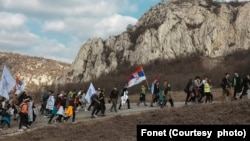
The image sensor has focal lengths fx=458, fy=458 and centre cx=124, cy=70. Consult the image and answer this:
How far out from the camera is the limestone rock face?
88525mm

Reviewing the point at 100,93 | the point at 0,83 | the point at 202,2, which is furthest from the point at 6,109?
the point at 202,2

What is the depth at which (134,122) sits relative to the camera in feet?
63.2

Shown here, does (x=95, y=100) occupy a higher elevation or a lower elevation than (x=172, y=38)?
lower

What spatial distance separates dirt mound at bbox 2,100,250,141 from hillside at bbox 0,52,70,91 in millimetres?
133210

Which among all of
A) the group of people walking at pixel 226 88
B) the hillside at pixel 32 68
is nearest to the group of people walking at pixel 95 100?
the group of people walking at pixel 226 88

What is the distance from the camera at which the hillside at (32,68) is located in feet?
519

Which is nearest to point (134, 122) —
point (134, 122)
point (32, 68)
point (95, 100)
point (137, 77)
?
point (134, 122)

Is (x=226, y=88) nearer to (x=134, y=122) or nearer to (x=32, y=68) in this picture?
(x=134, y=122)

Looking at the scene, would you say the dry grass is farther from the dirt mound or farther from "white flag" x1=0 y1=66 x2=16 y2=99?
"white flag" x1=0 y1=66 x2=16 y2=99

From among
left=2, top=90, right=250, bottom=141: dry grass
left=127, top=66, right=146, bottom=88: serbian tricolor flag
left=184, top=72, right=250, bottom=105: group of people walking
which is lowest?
left=2, top=90, right=250, bottom=141: dry grass

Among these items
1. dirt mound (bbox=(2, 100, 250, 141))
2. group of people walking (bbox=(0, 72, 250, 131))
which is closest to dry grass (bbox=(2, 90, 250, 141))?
dirt mound (bbox=(2, 100, 250, 141))

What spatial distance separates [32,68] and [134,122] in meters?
149

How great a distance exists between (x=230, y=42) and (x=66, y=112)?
2712 inches

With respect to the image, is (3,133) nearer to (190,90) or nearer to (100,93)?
(100,93)
